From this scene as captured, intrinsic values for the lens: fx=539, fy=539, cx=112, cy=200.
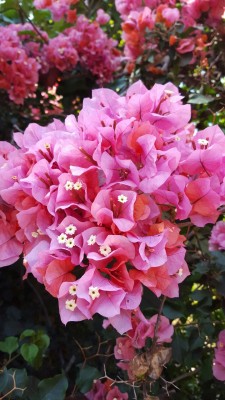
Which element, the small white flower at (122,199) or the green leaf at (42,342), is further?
the green leaf at (42,342)

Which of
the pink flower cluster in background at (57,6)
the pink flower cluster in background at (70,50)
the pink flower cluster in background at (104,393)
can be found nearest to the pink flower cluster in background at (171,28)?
the pink flower cluster in background at (70,50)

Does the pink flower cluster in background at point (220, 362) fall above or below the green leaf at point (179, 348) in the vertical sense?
above

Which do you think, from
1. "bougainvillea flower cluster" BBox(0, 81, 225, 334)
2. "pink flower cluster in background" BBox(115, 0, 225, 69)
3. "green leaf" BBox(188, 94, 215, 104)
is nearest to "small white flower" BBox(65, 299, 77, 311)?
"bougainvillea flower cluster" BBox(0, 81, 225, 334)

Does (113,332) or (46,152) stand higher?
(46,152)

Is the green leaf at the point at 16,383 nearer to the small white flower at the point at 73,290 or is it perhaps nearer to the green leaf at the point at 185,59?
the small white flower at the point at 73,290

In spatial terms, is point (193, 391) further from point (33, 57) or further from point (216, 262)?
point (33, 57)

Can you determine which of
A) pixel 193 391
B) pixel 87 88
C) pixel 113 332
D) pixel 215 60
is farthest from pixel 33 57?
pixel 193 391
